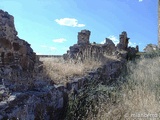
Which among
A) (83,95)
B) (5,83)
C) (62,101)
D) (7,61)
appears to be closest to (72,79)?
(83,95)

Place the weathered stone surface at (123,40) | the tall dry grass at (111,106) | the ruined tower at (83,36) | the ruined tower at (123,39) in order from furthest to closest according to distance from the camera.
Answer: the ruined tower at (123,39)
the weathered stone surface at (123,40)
the ruined tower at (83,36)
the tall dry grass at (111,106)

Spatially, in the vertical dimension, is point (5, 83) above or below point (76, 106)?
above

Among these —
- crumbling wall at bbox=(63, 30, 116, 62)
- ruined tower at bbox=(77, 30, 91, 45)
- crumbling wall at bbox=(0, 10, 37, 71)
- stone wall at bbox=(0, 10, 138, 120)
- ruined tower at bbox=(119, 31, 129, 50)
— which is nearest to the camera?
stone wall at bbox=(0, 10, 138, 120)

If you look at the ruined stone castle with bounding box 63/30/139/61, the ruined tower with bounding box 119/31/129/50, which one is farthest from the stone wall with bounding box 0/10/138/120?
the ruined tower with bounding box 119/31/129/50

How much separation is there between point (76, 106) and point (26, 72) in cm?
123

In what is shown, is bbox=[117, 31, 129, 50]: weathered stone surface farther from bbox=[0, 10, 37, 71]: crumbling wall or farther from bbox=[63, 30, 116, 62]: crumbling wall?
bbox=[0, 10, 37, 71]: crumbling wall

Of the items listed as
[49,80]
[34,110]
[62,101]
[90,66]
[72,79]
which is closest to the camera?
[34,110]

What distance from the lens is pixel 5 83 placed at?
4039 mm

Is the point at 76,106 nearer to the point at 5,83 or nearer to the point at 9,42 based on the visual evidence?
the point at 5,83

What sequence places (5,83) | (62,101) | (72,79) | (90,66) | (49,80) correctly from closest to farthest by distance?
(5,83), (62,101), (49,80), (72,79), (90,66)

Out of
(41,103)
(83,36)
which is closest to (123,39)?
(83,36)

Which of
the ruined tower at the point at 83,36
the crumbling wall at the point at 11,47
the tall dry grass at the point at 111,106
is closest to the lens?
the tall dry grass at the point at 111,106

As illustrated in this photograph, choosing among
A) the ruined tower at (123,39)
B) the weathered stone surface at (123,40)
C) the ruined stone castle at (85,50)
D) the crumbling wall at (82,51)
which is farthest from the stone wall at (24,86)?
the ruined tower at (123,39)

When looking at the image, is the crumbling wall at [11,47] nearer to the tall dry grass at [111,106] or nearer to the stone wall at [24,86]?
the stone wall at [24,86]
